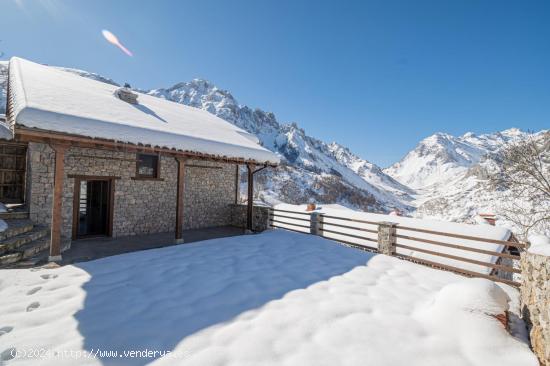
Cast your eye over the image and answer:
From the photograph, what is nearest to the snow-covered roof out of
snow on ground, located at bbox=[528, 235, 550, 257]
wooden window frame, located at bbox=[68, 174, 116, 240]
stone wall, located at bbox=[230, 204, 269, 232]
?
stone wall, located at bbox=[230, 204, 269, 232]

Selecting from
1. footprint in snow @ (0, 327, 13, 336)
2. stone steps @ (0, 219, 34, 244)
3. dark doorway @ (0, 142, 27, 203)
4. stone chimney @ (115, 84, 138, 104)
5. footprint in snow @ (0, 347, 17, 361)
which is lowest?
footprint in snow @ (0, 347, 17, 361)

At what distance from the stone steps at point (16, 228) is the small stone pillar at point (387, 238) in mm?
8661

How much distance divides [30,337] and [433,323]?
4.57 m

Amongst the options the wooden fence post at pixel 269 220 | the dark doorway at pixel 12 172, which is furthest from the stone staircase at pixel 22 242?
the wooden fence post at pixel 269 220

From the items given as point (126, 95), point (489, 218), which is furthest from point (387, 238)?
point (126, 95)

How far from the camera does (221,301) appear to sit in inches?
144

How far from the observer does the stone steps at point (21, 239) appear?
5.30m

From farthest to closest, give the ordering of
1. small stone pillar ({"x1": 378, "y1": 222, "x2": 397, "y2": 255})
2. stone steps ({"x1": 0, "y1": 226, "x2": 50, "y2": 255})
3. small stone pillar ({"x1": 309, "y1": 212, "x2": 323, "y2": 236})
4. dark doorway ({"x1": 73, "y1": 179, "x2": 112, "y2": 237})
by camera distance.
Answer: small stone pillar ({"x1": 309, "y1": 212, "x2": 323, "y2": 236}), dark doorway ({"x1": 73, "y1": 179, "x2": 112, "y2": 237}), small stone pillar ({"x1": 378, "y1": 222, "x2": 397, "y2": 255}), stone steps ({"x1": 0, "y1": 226, "x2": 50, "y2": 255})

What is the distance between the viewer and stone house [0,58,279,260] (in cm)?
542

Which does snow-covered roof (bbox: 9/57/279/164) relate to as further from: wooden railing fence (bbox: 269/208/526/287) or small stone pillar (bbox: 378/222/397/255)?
small stone pillar (bbox: 378/222/397/255)

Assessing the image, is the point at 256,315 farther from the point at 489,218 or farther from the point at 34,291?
the point at 489,218

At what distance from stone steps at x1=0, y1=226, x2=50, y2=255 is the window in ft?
9.51

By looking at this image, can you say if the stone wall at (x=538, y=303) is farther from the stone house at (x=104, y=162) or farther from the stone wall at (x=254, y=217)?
the stone wall at (x=254, y=217)

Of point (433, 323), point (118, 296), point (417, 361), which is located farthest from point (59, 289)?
point (433, 323)
